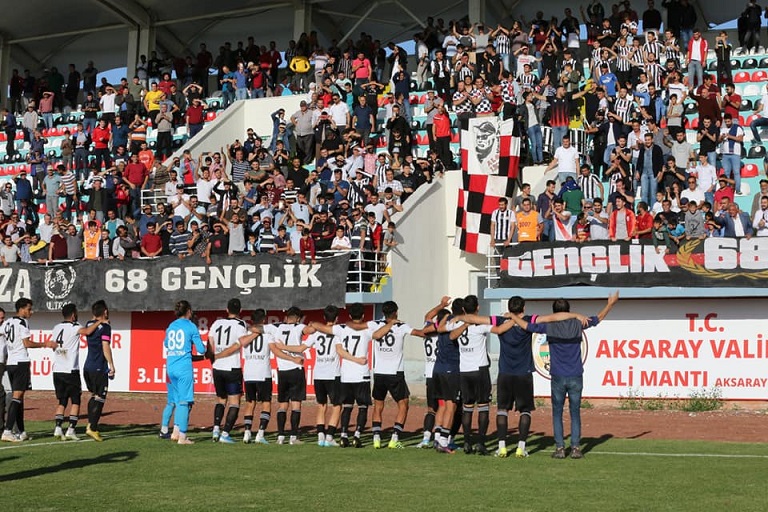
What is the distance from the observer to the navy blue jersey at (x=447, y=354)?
48.3 feet

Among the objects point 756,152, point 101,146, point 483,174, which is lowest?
point 483,174

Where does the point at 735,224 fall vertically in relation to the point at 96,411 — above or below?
above

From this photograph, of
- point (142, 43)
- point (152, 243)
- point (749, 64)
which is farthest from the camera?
point (142, 43)

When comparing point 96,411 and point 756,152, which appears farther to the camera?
point 756,152

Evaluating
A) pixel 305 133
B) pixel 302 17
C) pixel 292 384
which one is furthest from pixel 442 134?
pixel 302 17

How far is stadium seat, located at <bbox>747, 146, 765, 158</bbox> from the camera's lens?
25125 mm

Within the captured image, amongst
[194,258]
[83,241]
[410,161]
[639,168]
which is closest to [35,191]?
[83,241]

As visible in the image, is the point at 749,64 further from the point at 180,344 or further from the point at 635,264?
the point at 180,344

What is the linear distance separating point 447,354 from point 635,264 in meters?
7.68

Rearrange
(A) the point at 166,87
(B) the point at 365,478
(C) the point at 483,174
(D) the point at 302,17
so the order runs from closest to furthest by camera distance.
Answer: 1. (B) the point at 365,478
2. (C) the point at 483,174
3. (A) the point at 166,87
4. (D) the point at 302,17

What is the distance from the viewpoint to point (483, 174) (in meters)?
24.7

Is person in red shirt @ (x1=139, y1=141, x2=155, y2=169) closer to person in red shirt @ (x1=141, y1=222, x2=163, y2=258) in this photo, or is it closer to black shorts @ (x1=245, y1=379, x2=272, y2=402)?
person in red shirt @ (x1=141, y1=222, x2=163, y2=258)

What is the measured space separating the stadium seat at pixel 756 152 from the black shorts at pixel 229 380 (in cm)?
1429

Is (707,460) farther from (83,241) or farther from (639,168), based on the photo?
(83,241)
